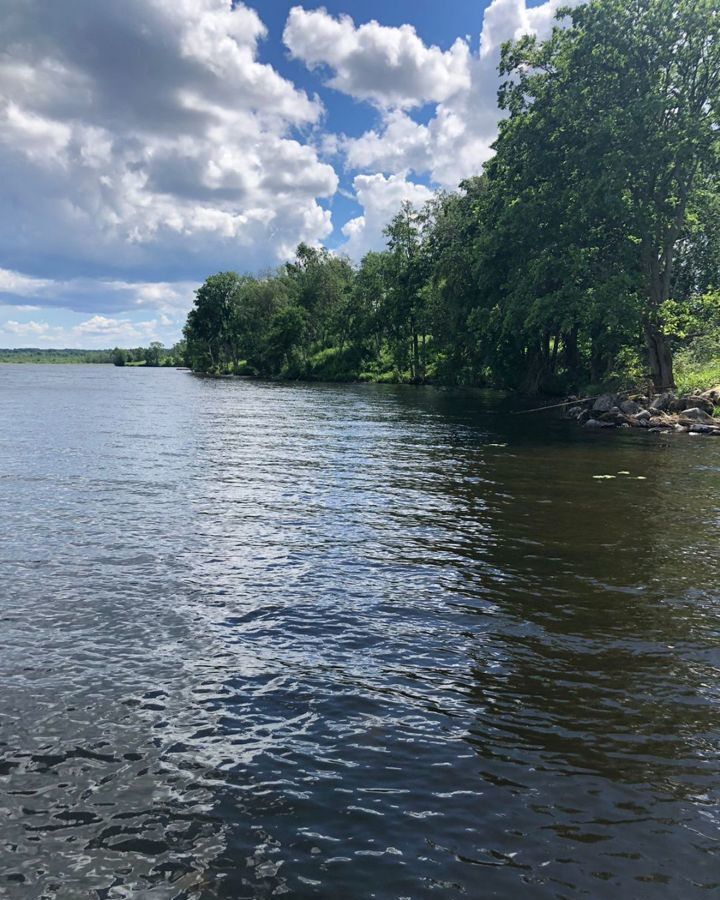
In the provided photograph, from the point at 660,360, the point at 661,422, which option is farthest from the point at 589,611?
the point at 660,360

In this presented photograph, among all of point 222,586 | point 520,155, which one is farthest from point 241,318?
point 222,586

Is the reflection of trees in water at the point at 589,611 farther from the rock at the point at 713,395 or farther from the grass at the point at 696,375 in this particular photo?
the grass at the point at 696,375

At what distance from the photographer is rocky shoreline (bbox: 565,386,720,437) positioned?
37.4 metres

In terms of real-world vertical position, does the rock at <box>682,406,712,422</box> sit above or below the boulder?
below

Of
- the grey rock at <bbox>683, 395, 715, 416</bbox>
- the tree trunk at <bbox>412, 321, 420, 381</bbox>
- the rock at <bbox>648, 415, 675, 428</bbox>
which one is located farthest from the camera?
the tree trunk at <bbox>412, 321, 420, 381</bbox>

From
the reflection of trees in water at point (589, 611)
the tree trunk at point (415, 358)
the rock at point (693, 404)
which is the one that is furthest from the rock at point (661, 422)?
the tree trunk at point (415, 358)

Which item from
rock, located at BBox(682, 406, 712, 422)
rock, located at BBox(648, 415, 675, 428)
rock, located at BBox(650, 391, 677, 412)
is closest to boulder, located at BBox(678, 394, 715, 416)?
rock, located at BBox(650, 391, 677, 412)

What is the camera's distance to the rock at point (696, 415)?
124 feet

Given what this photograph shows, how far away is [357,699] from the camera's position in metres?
7.37

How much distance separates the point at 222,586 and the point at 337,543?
3352mm

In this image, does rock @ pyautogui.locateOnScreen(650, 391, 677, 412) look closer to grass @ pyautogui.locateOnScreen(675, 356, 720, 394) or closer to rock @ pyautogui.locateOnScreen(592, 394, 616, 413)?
rock @ pyautogui.locateOnScreen(592, 394, 616, 413)

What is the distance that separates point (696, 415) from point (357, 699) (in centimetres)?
3746

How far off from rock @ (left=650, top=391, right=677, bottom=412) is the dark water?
26.5m

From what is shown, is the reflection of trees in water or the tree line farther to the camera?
the tree line
